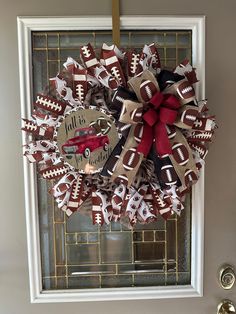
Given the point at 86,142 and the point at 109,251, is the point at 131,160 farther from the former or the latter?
the point at 109,251

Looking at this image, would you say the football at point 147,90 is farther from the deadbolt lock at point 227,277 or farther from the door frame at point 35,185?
the deadbolt lock at point 227,277

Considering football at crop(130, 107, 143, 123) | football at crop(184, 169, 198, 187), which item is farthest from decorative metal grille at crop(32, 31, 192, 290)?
football at crop(130, 107, 143, 123)

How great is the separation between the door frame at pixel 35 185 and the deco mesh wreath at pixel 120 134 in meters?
0.07

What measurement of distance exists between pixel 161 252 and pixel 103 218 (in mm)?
212

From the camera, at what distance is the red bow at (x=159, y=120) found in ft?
2.21

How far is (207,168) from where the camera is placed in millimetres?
830

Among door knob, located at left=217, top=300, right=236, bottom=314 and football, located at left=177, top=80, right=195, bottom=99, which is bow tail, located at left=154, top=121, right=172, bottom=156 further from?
door knob, located at left=217, top=300, right=236, bottom=314

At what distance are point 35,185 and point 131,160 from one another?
27 centimetres

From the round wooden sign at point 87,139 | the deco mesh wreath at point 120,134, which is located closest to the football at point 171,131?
the deco mesh wreath at point 120,134

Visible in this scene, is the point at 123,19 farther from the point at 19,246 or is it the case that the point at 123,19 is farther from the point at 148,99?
the point at 19,246

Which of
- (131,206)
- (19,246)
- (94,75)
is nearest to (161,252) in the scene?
(131,206)

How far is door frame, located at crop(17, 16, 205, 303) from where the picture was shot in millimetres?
786

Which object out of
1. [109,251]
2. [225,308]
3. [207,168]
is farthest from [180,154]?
[225,308]

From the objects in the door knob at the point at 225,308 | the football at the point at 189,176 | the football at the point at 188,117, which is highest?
the football at the point at 188,117
